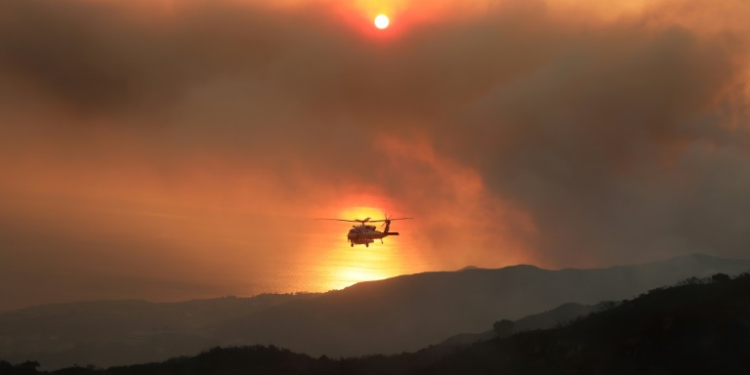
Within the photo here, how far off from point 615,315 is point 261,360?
35.8 m

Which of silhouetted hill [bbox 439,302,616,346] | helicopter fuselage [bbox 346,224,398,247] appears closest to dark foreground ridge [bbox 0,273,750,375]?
helicopter fuselage [bbox 346,224,398,247]

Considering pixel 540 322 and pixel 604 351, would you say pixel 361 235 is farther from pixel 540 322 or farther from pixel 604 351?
pixel 604 351

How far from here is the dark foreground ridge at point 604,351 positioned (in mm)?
59938

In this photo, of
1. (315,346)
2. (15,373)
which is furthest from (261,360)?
(315,346)

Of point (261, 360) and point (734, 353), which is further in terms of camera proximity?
point (261, 360)

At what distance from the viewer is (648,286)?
619 ft

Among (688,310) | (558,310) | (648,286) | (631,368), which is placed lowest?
(631,368)

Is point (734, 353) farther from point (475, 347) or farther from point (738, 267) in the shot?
point (738, 267)

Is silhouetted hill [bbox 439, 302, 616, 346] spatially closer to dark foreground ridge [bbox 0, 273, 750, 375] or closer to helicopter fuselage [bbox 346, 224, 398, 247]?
helicopter fuselage [bbox 346, 224, 398, 247]

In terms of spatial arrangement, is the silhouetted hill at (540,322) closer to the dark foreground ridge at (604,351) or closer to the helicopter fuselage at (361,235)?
the helicopter fuselage at (361,235)

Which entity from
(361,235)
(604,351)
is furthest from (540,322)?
(604,351)

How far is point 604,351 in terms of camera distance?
64938mm

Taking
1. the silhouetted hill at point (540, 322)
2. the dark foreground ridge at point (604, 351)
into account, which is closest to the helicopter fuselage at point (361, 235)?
the silhouetted hill at point (540, 322)

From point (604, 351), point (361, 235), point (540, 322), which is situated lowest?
point (604, 351)
